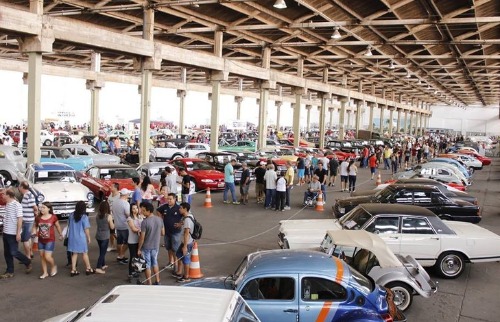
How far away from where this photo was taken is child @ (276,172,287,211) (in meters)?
16.1

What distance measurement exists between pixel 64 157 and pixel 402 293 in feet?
60.5

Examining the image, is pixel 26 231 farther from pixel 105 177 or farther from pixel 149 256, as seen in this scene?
pixel 105 177

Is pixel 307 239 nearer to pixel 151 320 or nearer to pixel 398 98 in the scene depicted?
pixel 151 320

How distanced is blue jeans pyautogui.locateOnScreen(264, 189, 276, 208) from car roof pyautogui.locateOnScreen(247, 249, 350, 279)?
1014cm

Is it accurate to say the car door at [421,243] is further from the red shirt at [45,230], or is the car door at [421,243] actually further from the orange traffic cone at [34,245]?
the orange traffic cone at [34,245]

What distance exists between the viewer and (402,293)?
747cm

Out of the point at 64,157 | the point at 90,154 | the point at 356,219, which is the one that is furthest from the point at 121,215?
the point at 90,154

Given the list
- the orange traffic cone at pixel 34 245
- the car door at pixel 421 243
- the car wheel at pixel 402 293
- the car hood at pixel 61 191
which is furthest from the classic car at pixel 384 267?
the car hood at pixel 61 191

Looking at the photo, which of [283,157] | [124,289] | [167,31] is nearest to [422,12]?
[283,157]

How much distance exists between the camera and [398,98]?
70812 mm

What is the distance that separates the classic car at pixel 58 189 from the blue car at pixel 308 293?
8.87 m

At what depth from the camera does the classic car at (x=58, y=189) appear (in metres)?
13.4

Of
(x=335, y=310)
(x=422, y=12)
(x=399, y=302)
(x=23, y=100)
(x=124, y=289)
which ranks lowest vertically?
(x=399, y=302)

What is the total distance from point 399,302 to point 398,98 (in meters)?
67.2
